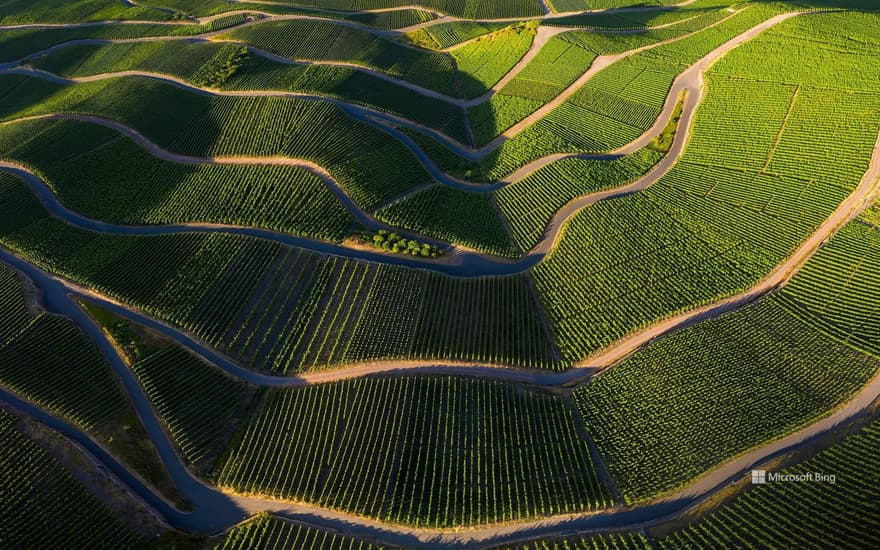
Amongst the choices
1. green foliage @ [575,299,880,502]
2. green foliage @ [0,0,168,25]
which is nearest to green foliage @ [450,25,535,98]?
green foliage @ [575,299,880,502]

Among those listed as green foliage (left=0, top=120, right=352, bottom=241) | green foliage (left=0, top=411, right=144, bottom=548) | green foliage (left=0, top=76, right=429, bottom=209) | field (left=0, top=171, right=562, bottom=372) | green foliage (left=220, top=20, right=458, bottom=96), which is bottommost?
green foliage (left=0, top=411, right=144, bottom=548)

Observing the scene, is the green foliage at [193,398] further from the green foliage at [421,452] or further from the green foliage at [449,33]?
the green foliage at [449,33]

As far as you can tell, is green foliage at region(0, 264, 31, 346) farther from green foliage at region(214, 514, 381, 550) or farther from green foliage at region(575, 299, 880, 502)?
green foliage at region(575, 299, 880, 502)

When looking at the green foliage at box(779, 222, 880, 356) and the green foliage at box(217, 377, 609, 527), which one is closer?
the green foliage at box(217, 377, 609, 527)

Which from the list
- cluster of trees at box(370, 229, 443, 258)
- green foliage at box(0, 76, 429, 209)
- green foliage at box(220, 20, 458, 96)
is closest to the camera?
cluster of trees at box(370, 229, 443, 258)

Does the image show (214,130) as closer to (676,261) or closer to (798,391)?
(676,261)

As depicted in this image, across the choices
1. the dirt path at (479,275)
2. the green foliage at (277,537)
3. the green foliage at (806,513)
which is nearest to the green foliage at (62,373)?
the dirt path at (479,275)

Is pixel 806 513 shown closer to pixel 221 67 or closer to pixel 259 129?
pixel 259 129
